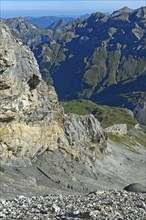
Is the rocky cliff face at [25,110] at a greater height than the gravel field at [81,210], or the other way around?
the gravel field at [81,210]

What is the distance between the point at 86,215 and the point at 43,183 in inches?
2148

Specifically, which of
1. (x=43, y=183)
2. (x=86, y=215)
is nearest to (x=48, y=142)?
(x=43, y=183)

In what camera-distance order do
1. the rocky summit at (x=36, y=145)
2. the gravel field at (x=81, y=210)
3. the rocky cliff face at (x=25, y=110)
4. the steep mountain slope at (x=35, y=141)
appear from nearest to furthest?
1. the gravel field at (x=81, y=210)
2. the rocky summit at (x=36, y=145)
3. the steep mountain slope at (x=35, y=141)
4. the rocky cliff face at (x=25, y=110)

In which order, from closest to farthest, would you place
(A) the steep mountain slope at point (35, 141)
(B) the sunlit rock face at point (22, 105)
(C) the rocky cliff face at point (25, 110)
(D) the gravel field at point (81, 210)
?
1. (D) the gravel field at point (81, 210)
2. (A) the steep mountain slope at point (35, 141)
3. (B) the sunlit rock face at point (22, 105)
4. (C) the rocky cliff face at point (25, 110)

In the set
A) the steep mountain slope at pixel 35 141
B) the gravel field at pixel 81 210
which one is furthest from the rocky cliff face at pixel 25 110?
the gravel field at pixel 81 210

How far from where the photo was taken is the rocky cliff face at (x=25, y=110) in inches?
3329

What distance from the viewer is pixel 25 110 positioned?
315 feet

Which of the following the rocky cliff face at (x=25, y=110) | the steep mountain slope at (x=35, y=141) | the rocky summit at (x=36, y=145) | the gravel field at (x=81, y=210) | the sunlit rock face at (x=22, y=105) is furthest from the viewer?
the rocky cliff face at (x=25, y=110)

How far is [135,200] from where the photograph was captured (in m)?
38.2

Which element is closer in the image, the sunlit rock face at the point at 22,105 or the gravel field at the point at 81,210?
the gravel field at the point at 81,210

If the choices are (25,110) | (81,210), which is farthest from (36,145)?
(81,210)

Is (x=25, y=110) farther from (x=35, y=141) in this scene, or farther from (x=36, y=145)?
(x=36, y=145)

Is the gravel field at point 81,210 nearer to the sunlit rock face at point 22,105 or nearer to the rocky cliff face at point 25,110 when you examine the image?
the rocky cliff face at point 25,110

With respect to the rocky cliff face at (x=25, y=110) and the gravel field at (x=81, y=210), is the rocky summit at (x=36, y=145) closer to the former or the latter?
the rocky cliff face at (x=25, y=110)
